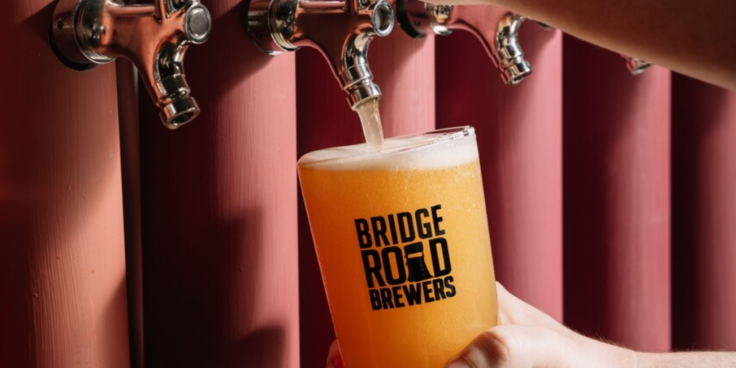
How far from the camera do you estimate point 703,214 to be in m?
1.28

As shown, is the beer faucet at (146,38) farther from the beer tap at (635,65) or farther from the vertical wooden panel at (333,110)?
the beer tap at (635,65)

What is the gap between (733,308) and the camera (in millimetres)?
1282

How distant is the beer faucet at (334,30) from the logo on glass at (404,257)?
0.09 m

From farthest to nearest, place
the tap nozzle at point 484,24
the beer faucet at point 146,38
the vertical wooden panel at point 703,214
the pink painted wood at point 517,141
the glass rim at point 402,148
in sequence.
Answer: the vertical wooden panel at point 703,214 → the pink painted wood at point 517,141 → the tap nozzle at point 484,24 → the glass rim at point 402,148 → the beer faucet at point 146,38

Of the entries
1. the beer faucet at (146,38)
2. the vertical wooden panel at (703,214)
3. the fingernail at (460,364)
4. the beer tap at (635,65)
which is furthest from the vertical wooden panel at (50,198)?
the vertical wooden panel at (703,214)

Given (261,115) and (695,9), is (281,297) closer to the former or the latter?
(261,115)

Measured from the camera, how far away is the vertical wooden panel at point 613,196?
1.16 metres

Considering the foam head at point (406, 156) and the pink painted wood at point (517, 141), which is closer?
the foam head at point (406, 156)

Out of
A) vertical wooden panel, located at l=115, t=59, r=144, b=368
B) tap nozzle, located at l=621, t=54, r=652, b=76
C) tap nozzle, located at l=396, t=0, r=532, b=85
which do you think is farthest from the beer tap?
vertical wooden panel, located at l=115, t=59, r=144, b=368

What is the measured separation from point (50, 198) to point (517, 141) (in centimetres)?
57

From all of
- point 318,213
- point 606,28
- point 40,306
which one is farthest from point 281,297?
point 606,28

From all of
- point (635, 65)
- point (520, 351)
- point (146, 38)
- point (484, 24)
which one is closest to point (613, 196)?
point (635, 65)

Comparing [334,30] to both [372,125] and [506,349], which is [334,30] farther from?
[506,349]

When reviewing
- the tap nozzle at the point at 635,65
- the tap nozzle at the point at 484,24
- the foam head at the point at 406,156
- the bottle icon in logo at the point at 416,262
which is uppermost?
the tap nozzle at the point at 484,24
